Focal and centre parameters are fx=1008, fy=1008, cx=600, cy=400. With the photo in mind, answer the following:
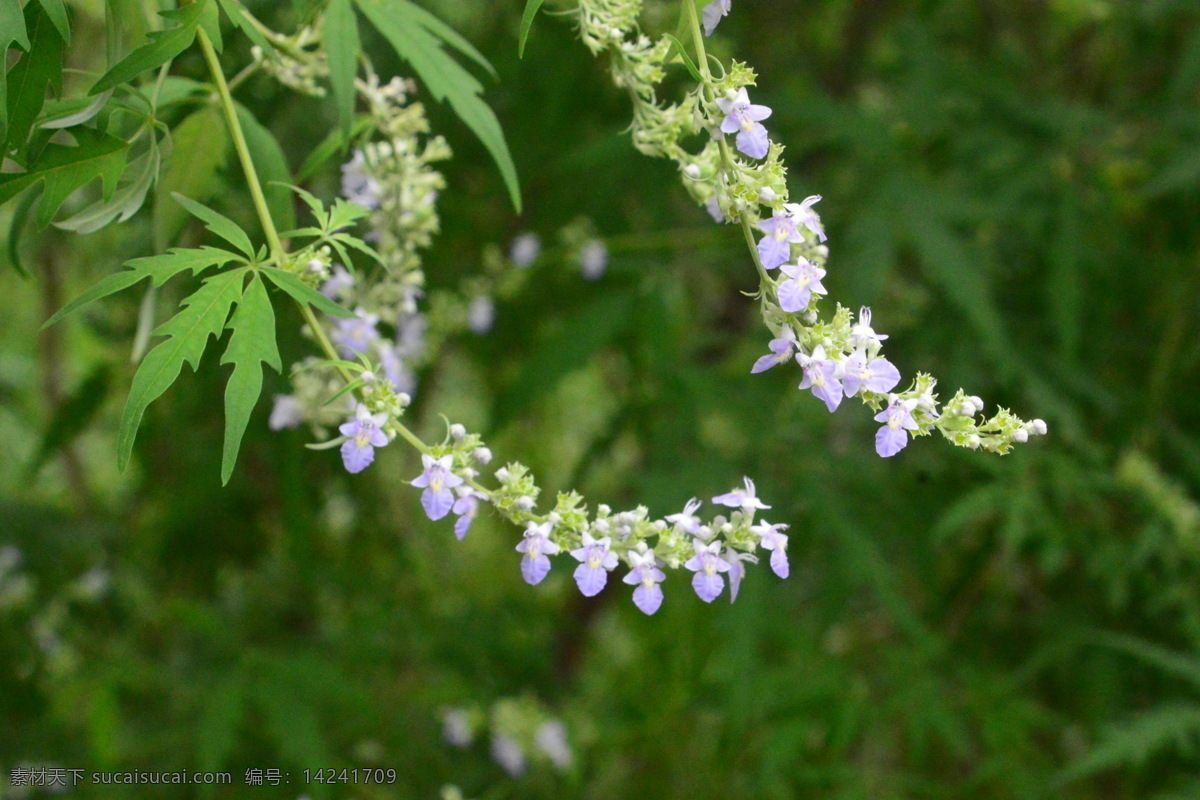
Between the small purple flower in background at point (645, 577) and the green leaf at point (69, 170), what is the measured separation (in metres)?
0.83

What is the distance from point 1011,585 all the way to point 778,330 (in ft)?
9.32

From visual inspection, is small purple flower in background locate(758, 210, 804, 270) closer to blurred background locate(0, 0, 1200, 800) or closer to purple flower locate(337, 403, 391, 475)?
purple flower locate(337, 403, 391, 475)

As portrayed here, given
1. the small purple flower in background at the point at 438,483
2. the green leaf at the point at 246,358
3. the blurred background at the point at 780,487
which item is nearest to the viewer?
the green leaf at the point at 246,358

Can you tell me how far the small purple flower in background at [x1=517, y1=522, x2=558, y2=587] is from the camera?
1.22m

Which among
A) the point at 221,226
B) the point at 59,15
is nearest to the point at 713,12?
the point at 221,226

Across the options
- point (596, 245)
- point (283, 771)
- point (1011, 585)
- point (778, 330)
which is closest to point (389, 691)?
point (283, 771)

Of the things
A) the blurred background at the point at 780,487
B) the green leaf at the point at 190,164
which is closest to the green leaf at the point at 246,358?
the green leaf at the point at 190,164

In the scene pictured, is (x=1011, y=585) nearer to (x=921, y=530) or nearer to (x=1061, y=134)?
(x=921, y=530)

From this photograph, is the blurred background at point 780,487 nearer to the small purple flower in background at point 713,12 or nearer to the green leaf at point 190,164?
the green leaf at point 190,164

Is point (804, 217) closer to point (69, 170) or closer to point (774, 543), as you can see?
point (774, 543)

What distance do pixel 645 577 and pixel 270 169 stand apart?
0.87 m

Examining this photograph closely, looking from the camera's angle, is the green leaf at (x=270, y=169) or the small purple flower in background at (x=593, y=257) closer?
the green leaf at (x=270, y=169)

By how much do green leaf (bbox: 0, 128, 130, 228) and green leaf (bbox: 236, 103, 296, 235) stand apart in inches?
9.5

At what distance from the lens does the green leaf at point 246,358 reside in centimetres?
109
